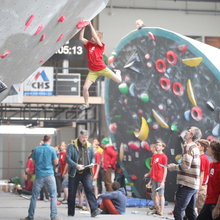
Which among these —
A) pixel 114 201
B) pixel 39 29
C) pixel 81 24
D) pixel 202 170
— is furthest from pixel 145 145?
pixel 39 29

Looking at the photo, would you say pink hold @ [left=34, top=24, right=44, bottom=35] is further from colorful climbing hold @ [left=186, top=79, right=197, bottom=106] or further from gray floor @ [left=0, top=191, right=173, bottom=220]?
colorful climbing hold @ [left=186, top=79, right=197, bottom=106]

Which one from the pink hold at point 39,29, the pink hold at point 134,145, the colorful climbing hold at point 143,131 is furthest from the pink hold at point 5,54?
the pink hold at point 134,145

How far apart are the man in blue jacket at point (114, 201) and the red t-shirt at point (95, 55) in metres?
5.26

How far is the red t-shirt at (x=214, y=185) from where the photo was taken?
6930 millimetres

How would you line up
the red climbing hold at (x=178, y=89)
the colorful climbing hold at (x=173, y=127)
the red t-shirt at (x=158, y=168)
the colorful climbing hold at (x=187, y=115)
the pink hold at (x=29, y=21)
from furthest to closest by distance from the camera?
the colorful climbing hold at (x=173, y=127) → the red climbing hold at (x=178, y=89) → the colorful climbing hold at (x=187, y=115) → the red t-shirt at (x=158, y=168) → the pink hold at (x=29, y=21)

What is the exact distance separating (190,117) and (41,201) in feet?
15.6

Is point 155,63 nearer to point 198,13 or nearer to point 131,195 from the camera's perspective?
point 131,195

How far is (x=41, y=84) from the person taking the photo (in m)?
24.6

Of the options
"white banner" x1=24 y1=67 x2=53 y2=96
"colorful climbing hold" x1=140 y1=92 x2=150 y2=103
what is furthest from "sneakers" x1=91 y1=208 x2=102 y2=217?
"white banner" x1=24 y1=67 x2=53 y2=96

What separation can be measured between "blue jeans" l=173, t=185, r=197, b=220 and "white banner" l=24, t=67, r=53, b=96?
640 inches

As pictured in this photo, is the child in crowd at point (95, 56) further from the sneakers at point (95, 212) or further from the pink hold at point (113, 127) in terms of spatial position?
the pink hold at point (113, 127)

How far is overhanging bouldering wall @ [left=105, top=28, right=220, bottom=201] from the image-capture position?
14820 millimetres

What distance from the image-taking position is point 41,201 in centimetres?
1677

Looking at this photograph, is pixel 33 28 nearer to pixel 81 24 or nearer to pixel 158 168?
pixel 81 24
